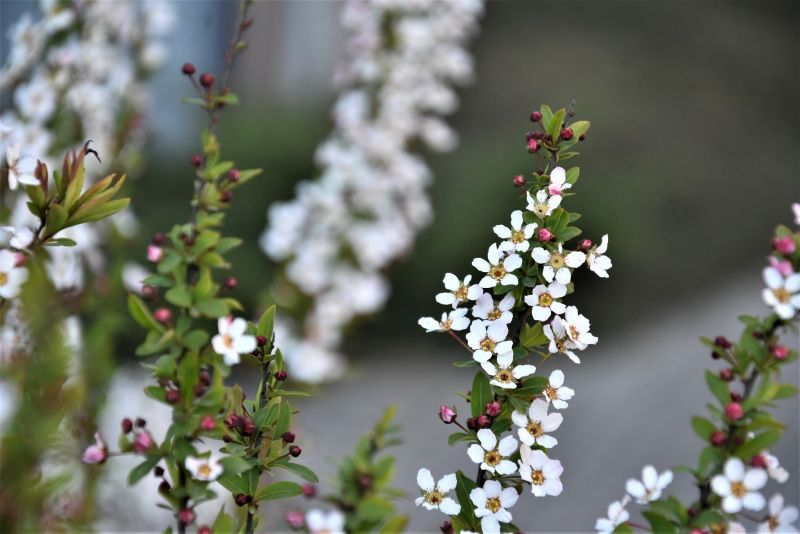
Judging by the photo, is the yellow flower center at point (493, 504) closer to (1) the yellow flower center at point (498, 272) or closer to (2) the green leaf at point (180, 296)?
(1) the yellow flower center at point (498, 272)

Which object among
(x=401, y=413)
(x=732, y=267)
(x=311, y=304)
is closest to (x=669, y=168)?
(x=732, y=267)

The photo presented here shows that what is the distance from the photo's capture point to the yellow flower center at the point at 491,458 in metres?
0.71

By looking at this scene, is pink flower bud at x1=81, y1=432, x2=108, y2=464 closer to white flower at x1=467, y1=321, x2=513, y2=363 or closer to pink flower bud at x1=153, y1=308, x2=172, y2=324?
pink flower bud at x1=153, y1=308, x2=172, y2=324

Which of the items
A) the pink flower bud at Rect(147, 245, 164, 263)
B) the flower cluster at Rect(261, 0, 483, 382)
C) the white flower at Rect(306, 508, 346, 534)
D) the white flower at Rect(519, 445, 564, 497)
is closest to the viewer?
the white flower at Rect(306, 508, 346, 534)

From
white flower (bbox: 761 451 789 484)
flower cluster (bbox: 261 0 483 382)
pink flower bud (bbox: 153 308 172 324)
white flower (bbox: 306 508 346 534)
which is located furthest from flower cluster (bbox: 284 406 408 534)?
flower cluster (bbox: 261 0 483 382)

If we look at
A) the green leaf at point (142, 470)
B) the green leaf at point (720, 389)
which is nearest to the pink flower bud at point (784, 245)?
the green leaf at point (720, 389)

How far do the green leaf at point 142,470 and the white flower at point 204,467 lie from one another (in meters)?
0.05

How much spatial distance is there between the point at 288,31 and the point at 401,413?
3167mm

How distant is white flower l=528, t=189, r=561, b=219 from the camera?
0.73 meters

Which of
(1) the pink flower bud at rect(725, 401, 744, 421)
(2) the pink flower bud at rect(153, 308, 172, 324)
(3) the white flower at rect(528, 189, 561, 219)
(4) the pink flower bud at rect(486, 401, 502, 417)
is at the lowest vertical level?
(1) the pink flower bud at rect(725, 401, 744, 421)

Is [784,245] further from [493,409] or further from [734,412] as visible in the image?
[493,409]

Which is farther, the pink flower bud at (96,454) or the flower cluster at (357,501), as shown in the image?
the pink flower bud at (96,454)

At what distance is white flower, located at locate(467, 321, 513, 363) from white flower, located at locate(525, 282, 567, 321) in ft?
0.11

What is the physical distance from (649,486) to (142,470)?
46cm
